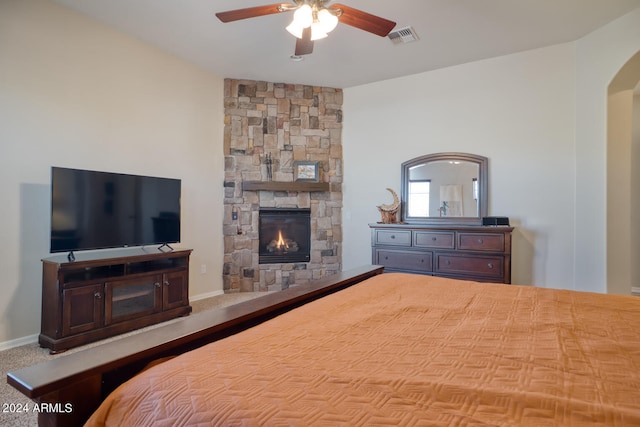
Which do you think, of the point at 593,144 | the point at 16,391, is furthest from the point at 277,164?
the point at 593,144

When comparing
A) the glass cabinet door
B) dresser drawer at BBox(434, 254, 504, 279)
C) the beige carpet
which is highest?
dresser drawer at BBox(434, 254, 504, 279)

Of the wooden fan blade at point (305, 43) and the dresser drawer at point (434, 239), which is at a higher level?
the wooden fan blade at point (305, 43)

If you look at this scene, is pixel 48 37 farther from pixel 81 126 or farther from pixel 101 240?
pixel 101 240

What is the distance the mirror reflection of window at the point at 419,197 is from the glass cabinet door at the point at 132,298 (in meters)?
3.21

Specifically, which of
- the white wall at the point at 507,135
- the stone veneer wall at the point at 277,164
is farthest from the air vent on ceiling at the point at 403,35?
the stone veneer wall at the point at 277,164

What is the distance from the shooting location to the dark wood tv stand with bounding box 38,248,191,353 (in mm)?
2781

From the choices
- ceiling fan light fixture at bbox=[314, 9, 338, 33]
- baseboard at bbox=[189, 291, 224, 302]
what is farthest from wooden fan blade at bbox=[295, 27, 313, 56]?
baseboard at bbox=[189, 291, 224, 302]

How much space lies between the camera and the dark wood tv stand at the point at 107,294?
9.12 ft

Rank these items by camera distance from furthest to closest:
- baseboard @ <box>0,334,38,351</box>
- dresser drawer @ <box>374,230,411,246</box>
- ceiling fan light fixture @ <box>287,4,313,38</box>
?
dresser drawer @ <box>374,230,411,246</box>, baseboard @ <box>0,334,38,351</box>, ceiling fan light fixture @ <box>287,4,313,38</box>

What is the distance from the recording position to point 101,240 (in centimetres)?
320

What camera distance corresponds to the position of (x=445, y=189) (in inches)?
176

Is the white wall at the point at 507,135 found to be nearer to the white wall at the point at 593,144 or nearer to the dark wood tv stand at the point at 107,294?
the white wall at the point at 593,144

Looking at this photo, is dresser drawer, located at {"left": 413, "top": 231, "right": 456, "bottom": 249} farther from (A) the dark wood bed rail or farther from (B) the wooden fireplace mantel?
(A) the dark wood bed rail

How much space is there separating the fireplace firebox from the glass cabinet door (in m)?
1.70
